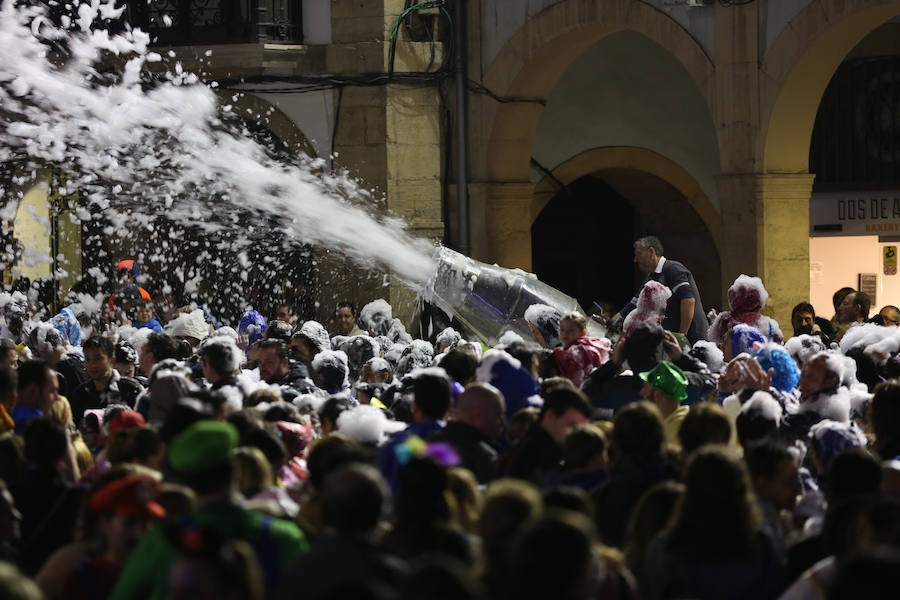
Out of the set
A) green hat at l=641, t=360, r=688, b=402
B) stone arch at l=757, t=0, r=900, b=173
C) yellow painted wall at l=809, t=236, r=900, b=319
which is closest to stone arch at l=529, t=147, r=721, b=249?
yellow painted wall at l=809, t=236, r=900, b=319

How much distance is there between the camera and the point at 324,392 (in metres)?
9.12

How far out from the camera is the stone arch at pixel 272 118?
17.5m

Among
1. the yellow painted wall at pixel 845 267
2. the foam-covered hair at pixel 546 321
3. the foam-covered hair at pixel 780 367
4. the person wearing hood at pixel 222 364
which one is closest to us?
the foam-covered hair at pixel 780 367

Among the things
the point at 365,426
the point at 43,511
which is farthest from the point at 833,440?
the point at 43,511

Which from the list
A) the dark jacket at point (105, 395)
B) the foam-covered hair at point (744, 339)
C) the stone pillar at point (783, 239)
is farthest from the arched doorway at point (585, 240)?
the dark jacket at point (105, 395)

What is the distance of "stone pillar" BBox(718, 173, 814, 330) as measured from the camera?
15.2m

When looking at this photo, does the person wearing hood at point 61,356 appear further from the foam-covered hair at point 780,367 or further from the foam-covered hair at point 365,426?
the foam-covered hair at point 780,367

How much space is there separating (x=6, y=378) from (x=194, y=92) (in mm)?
10547

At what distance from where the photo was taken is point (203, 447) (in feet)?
14.6

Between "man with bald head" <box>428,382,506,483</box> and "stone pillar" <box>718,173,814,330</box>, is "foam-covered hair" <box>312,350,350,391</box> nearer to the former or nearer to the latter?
"man with bald head" <box>428,382,506,483</box>

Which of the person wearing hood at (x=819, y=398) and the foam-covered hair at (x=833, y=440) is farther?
the person wearing hood at (x=819, y=398)

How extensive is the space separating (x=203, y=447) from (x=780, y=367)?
4.16m

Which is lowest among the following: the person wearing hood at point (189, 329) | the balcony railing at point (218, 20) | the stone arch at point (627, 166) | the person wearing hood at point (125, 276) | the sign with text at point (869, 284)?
the person wearing hood at point (189, 329)

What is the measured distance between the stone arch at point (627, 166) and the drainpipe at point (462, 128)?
6.29ft
